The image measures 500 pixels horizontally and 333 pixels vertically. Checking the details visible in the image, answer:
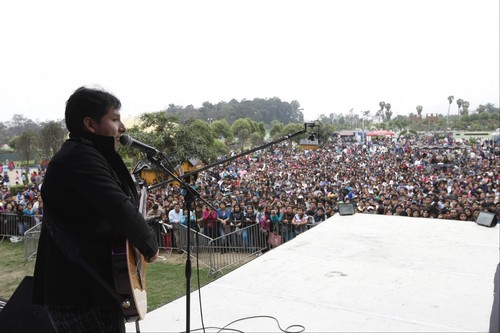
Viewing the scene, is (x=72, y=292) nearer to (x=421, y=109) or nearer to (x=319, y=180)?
(x=319, y=180)

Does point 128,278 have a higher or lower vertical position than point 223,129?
lower

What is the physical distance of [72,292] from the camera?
1386 millimetres

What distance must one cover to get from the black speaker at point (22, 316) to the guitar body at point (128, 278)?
107 cm

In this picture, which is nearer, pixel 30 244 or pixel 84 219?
pixel 84 219

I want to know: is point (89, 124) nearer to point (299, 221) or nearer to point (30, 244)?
point (299, 221)

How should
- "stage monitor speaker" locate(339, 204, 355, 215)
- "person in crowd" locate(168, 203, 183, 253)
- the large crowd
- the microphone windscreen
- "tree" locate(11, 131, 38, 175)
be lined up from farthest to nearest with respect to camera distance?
1. "tree" locate(11, 131, 38, 175)
2. "person in crowd" locate(168, 203, 183, 253)
3. the large crowd
4. "stage monitor speaker" locate(339, 204, 355, 215)
5. the microphone windscreen

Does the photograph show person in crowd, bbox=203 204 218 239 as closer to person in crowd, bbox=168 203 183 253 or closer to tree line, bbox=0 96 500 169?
person in crowd, bbox=168 203 183 253

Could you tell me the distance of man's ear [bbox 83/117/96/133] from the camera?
1.46 meters

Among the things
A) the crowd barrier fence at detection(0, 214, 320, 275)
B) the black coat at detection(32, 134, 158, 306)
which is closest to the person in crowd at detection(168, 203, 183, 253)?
the crowd barrier fence at detection(0, 214, 320, 275)

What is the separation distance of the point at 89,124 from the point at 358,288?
3.27 metres

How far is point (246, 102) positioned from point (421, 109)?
1968 inches

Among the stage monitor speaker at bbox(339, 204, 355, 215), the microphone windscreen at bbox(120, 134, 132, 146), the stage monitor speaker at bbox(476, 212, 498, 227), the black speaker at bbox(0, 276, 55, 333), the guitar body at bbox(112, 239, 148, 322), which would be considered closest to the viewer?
the guitar body at bbox(112, 239, 148, 322)

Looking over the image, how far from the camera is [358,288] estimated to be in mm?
3908

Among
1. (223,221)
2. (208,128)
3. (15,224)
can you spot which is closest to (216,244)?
(223,221)
